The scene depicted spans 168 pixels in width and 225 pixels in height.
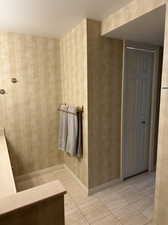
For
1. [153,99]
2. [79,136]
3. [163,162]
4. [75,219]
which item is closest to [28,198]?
[163,162]

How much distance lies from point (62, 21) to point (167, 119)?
68.6 inches

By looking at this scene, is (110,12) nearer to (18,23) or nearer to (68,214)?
(18,23)

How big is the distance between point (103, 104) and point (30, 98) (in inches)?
49.2

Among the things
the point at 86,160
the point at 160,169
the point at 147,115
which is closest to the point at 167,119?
the point at 160,169

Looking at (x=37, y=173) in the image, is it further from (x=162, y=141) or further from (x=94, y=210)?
(x=162, y=141)

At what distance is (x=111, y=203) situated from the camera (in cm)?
213

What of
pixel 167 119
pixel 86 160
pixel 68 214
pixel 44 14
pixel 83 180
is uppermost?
pixel 44 14

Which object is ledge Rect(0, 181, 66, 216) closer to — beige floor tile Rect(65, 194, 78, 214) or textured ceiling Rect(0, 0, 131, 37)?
beige floor tile Rect(65, 194, 78, 214)

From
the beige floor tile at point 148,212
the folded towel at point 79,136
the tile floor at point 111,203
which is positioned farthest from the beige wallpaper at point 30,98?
the beige floor tile at point 148,212

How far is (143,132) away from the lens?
9.09 feet

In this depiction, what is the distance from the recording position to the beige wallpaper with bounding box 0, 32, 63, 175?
7.93ft

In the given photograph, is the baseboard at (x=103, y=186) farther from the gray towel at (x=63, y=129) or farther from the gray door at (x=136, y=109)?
the gray towel at (x=63, y=129)

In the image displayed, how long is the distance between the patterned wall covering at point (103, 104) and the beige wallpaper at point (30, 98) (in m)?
0.93

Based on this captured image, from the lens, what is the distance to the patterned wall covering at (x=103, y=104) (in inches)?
82.0
